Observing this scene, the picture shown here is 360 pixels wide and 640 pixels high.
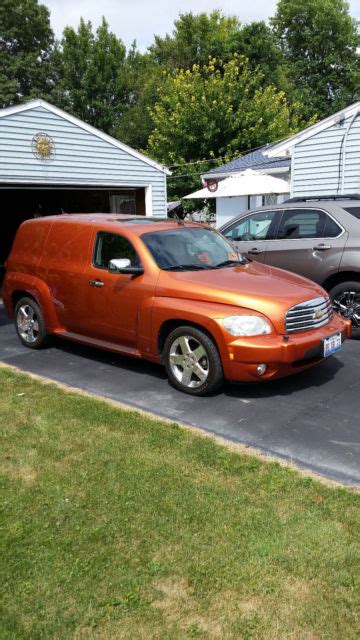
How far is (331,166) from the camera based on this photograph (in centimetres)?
1200

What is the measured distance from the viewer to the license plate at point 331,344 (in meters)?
4.96

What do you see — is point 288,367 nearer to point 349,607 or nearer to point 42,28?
point 349,607

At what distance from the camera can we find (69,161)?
12.7 m

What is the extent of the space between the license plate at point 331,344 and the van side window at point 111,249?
208cm

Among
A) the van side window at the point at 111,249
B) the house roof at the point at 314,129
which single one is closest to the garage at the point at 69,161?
the house roof at the point at 314,129

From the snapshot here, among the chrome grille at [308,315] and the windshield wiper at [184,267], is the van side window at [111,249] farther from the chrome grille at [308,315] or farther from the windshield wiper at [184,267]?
the chrome grille at [308,315]

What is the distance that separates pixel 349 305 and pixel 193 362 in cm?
297

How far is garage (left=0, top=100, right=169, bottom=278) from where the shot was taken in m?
11.5

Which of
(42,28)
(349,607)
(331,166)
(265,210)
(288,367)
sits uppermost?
(42,28)

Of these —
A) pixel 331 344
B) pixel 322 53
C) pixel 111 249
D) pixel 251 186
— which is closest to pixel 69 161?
pixel 251 186

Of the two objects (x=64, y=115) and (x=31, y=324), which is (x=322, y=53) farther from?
(x=31, y=324)

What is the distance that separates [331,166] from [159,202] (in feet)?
16.7

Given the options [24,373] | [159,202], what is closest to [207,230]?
[24,373]

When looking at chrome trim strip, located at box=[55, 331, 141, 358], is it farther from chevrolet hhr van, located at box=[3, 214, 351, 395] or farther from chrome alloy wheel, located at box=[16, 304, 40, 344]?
chrome alloy wheel, located at box=[16, 304, 40, 344]
